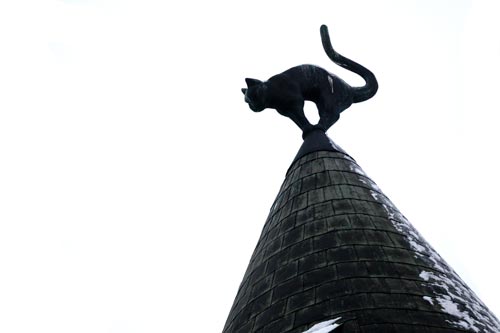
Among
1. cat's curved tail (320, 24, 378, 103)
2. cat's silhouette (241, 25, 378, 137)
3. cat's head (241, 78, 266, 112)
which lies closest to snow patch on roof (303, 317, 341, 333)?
cat's silhouette (241, 25, 378, 137)

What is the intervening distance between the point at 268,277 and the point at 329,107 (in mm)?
3041

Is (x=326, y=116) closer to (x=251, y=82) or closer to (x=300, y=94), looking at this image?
(x=300, y=94)

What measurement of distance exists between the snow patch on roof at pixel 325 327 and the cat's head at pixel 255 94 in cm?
386

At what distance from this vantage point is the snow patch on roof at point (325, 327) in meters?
5.29

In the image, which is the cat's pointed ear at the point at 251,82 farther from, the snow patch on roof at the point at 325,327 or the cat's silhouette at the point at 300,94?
the snow patch on roof at the point at 325,327

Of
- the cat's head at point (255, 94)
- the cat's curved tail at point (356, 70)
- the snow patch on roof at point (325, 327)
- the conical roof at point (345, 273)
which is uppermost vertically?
the cat's curved tail at point (356, 70)

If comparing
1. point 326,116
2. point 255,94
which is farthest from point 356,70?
point 255,94

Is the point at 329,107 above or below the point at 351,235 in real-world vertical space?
above

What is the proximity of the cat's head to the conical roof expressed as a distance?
4.63 feet

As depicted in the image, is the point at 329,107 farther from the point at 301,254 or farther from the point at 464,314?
the point at 464,314

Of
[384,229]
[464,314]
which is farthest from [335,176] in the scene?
[464,314]

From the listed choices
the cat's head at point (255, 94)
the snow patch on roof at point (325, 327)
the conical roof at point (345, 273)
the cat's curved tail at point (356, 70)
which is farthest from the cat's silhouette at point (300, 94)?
the snow patch on roof at point (325, 327)

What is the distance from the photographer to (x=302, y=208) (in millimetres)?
7305

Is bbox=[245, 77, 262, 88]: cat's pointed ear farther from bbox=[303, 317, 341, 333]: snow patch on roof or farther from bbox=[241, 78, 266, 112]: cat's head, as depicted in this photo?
bbox=[303, 317, 341, 333]: snow patch on roof
